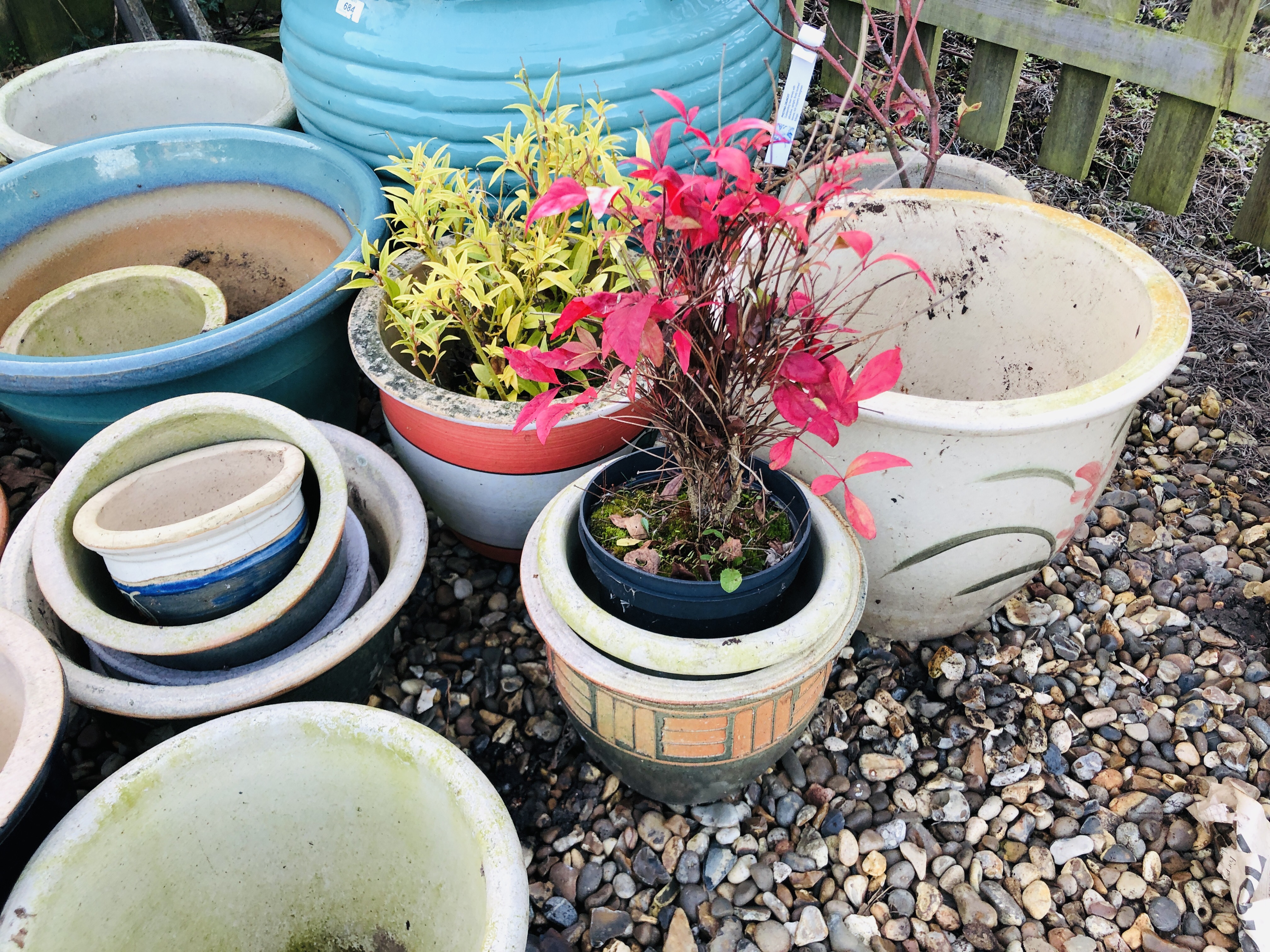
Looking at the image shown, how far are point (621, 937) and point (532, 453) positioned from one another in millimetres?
897

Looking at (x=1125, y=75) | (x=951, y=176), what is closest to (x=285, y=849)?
(x=951, y=176)

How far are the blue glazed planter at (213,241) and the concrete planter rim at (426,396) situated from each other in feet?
0.48

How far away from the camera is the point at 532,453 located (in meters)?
1.74

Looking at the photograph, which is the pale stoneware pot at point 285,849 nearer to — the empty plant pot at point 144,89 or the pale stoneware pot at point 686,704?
the pale stoneware pot at point 686,704

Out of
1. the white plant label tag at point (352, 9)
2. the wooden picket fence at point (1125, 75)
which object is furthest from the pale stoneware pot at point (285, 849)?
the wooden picket fence at point (1125, 75)

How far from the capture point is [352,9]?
6.68ft

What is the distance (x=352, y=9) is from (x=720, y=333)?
1.44 meters

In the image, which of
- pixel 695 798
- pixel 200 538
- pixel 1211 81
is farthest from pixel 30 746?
pixel 1211 81

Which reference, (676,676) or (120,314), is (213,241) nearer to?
(120,314)

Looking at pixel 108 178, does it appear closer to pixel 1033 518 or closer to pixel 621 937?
pixel 621 937

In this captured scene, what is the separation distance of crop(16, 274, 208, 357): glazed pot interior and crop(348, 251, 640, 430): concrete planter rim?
0.48 metres

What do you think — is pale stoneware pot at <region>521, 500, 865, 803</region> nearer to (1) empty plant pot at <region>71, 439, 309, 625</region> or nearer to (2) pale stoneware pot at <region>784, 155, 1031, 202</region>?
(1) empty plant pot at <region>71, 439, 309, 625</region>

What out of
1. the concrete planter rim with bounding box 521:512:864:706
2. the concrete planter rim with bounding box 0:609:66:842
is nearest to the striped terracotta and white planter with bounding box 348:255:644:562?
the concrete planter rim with bounding box 521:512:864:706

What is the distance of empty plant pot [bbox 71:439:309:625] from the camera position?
1.41 meters
